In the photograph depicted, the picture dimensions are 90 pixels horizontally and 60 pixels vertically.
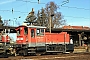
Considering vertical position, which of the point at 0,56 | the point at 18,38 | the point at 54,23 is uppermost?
the point at 54,23

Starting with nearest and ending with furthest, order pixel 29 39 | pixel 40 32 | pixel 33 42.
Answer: pixel 29 39, pixel 33 42, pixel 40 32

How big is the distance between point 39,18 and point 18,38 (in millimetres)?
49119

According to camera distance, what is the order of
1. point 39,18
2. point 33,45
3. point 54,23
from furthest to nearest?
point 39,18, point 54,23, point 33,45

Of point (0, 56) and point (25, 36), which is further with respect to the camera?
point (25, 36)

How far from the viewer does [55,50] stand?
79.9ft

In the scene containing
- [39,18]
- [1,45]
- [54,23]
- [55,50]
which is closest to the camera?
[1,45]

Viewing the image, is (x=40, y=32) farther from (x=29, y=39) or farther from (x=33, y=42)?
(x=29, y=39)

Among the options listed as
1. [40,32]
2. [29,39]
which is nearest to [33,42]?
[29,39]

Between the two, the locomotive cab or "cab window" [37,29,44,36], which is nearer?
the locomotive cab

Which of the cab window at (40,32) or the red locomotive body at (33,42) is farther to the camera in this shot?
the cab window at (40,32)

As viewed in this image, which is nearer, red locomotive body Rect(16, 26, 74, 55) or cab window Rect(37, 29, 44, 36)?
red locomotive body Rect(16, 26, 74, 55)

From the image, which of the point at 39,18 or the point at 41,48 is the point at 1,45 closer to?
the point at 41,48

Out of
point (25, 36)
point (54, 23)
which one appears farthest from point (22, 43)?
point (54, 23)

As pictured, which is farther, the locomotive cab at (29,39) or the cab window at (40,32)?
the cab window at (40,32)
